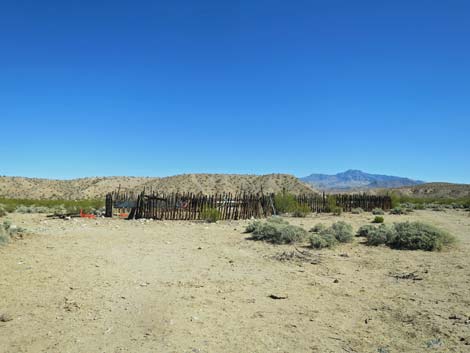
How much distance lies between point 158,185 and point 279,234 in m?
58.4

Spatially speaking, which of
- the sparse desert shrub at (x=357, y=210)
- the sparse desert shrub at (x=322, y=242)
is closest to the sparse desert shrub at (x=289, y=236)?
the sparse desert shrub at (x=322, y=242)

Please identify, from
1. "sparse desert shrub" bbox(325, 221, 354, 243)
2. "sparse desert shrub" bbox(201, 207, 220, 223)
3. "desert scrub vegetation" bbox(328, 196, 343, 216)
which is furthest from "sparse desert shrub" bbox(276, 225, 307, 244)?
"desert scrub vegetation" bbox(328, 196, 343, 216)

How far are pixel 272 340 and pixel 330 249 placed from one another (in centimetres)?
674

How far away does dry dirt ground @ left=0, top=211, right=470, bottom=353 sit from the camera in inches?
179

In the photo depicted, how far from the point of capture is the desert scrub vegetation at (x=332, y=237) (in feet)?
36.2

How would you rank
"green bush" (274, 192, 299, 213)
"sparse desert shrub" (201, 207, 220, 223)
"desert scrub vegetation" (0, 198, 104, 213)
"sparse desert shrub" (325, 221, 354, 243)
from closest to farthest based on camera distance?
"sparse desert shrub" (325, 221, 354, 243) → "sparse desert shrub" (201, 207, 220, 223) → "green bush" (274, 192, 299, 213) → "desert scrub vegetation" (0, 198, 104, 213)

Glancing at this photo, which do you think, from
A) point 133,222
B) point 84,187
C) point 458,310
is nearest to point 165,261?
point 458,310

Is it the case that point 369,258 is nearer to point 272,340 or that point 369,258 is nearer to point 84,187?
point 272,340

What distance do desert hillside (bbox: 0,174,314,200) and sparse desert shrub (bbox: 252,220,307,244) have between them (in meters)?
48.5

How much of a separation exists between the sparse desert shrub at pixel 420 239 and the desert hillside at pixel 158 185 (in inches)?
1960

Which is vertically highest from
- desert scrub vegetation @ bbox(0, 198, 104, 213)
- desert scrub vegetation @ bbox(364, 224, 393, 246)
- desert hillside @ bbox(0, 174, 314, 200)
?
desert hillside @ bbox(0, 174, 314, 200)

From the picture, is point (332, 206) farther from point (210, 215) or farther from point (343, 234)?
point (343, 234)

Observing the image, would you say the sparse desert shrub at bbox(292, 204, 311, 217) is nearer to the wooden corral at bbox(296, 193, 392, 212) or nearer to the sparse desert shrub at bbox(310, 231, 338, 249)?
the wooden corral at bbox(296, 193, 392, 212)

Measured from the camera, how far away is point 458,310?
5691 mm
